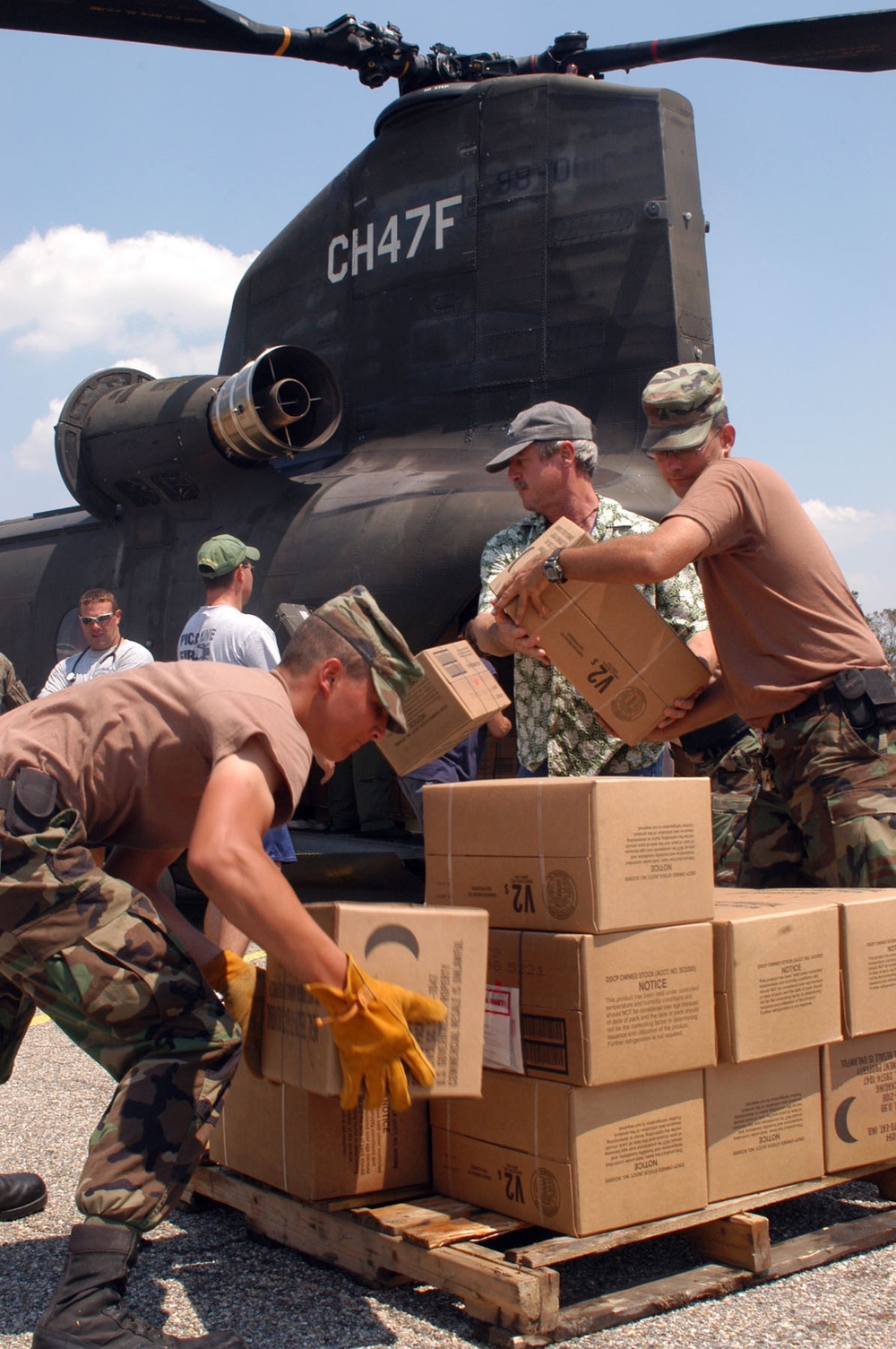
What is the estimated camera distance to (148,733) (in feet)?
7.89

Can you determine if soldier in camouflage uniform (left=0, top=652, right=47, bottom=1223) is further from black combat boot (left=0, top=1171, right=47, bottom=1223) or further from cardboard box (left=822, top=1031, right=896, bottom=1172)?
cardboard box (left=822, top=1031, right=896, bottom=1172)

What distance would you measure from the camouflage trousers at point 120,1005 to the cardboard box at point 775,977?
103 centimetres

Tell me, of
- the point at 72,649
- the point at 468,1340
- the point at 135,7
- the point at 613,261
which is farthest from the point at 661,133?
the point at 468,1340

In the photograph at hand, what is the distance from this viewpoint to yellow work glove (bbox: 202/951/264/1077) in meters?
2.60

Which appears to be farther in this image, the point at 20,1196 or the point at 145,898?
the point at 20,1196

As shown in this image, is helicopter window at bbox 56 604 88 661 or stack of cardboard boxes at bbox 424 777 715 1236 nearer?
stack of cardboard boxes at bbox 424 777 715 1236

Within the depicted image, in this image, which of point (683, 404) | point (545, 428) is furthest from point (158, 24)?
point (683, 404)

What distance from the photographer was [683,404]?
3.61 meters

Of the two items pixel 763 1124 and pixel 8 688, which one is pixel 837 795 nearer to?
pixel 763 1124

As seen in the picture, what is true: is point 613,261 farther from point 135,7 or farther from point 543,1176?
point 543,1176

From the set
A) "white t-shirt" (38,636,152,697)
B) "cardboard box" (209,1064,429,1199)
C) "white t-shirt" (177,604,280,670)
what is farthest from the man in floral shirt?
"white t-shirt" (38,636,152,697)

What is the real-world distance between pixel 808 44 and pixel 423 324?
2.44 m

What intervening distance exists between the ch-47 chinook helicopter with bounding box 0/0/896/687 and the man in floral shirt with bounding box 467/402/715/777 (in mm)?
1854

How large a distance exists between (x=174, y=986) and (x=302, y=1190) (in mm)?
623
